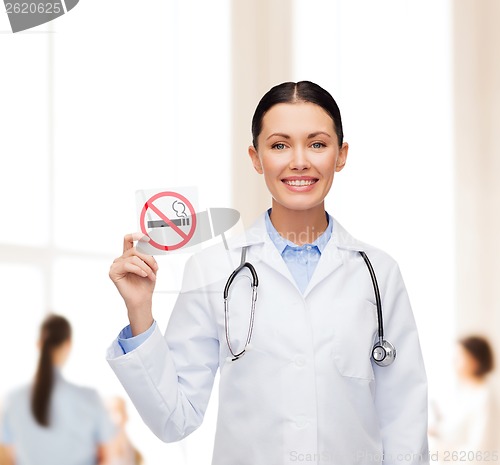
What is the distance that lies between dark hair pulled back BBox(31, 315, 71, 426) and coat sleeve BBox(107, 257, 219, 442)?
0.69m

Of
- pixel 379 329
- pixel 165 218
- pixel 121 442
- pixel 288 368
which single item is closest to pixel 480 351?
pixel 121 442

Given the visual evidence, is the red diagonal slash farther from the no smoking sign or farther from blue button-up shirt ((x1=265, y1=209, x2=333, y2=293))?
blue button-up shirt ((x1=265, y1=209, x2=333, y2=293))

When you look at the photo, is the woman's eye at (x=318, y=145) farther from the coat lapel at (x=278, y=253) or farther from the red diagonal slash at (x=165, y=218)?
the red diagonal slash at (x=165, y=218)

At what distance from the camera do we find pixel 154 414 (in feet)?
3.76

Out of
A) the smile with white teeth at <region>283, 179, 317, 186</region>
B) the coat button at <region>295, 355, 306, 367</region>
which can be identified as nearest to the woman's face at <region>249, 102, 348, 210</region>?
the smile with white teeth at <region>283, 179, 317, 186</region>

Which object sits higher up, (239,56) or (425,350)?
(239,56)

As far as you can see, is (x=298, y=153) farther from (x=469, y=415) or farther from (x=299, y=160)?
(x=469, y=415)

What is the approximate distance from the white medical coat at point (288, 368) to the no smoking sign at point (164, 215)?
8 centimetres

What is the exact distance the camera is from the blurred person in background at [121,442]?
1.92 m

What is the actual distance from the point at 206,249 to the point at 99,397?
78 cm

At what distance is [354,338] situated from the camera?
1.21 m

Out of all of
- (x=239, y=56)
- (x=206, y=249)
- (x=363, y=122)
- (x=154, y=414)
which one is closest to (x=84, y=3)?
(x=239, y=56)

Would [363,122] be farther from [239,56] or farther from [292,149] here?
[292,149]

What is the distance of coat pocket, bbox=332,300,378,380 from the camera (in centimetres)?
120
